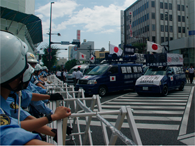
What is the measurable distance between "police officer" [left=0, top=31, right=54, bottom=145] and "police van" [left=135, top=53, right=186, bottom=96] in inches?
356

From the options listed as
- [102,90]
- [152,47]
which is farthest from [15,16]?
[152,47]

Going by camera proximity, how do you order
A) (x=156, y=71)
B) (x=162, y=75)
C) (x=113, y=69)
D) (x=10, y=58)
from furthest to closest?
(x=113, y=69) < (x=156, y=71) < (x=162, y=75) < (x=10, y=58)

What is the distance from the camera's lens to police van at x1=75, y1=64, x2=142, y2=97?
403 inches

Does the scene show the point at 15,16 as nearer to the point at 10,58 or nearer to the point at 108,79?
the point at 108,79

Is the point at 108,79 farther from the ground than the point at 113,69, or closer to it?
closer to it

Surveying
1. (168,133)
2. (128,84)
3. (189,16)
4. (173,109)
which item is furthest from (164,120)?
(189,16)

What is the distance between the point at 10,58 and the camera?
49.1 inches

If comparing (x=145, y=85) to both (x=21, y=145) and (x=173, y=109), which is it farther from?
(x=21, y=145)

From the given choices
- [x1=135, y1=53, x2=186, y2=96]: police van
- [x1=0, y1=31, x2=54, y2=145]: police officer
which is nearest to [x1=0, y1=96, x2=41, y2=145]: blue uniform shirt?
[x1=0, y1=31, x2=54, y2=145]: police officer

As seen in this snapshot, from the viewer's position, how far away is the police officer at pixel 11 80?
Answer: 3.22ft

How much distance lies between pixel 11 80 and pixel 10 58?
6.2 inches

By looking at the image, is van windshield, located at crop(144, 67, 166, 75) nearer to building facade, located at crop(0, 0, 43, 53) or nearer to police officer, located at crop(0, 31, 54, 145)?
police officer, located at crop(0, 31, 54, 145)

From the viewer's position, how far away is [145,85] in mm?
9945

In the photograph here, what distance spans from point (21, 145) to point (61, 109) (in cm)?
55
